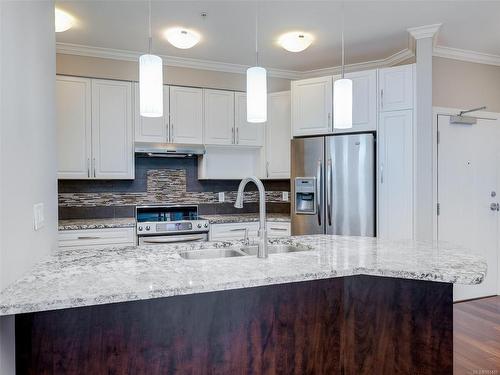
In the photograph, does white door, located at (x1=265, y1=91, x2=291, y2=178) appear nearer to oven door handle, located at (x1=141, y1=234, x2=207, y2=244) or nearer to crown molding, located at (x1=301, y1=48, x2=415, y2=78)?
crown molding, located at (x1=301, y1=48, x2=415, y2=78)

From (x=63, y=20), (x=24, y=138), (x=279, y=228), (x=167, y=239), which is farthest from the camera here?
(x=279, y=228)

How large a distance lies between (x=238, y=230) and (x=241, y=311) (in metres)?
2.32

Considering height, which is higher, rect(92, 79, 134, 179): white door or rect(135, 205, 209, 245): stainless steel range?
rect(92, 79, 134, 179): white door

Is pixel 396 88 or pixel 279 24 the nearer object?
pixel 279 24

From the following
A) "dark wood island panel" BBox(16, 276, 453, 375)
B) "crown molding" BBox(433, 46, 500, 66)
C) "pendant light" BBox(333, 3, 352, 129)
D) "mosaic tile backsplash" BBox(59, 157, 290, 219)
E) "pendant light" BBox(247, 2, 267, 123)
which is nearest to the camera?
"dark wood island panel" BBox(16, 276, 453, 375)

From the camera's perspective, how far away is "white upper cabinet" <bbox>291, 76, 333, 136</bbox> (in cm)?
366

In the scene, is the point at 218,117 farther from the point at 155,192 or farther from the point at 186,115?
the point at 155,192

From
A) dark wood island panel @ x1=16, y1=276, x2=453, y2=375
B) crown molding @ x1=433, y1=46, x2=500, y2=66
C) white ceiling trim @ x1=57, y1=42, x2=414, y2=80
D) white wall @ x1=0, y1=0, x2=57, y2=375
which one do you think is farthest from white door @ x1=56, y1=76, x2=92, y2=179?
crown molding @ x1=433, y1=46, x2=500, y2=66

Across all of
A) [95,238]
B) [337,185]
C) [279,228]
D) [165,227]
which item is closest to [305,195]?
[337,185]

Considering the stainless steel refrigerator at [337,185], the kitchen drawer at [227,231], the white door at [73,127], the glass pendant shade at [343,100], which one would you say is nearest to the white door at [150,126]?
the white door at [73,127]

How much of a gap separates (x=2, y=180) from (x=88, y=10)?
2.22 meters

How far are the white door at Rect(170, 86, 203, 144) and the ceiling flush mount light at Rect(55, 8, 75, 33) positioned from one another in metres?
1.11

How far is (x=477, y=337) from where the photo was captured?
2934mm

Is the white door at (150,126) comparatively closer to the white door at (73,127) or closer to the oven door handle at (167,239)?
the white door at (73,127)
